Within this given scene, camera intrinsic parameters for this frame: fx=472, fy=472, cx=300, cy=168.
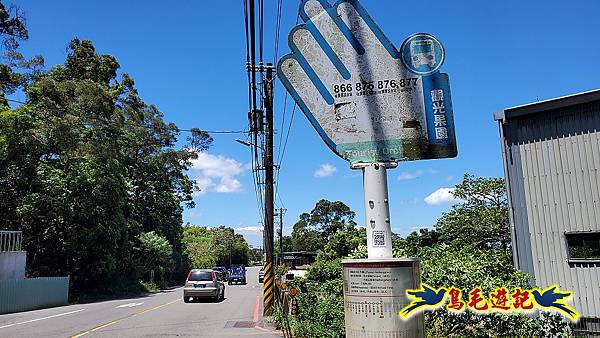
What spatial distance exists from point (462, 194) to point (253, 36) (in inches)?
830

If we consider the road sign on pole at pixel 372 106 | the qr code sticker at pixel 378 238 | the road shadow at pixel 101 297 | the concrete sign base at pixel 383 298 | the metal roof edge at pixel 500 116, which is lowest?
the road shadow at pixel 101 297

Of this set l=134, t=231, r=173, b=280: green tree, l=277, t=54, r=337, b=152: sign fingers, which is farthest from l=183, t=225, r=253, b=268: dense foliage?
l=277, t=54, r=337, b=152: sign fingers

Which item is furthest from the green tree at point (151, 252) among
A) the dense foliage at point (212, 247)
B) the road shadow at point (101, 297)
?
the dense foliage at point (212, 247)

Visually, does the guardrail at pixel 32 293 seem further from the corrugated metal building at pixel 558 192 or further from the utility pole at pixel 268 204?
the corrugated metal building at pixel 558 192

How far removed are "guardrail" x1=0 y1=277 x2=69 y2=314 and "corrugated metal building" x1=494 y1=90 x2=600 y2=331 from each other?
21.6 metres

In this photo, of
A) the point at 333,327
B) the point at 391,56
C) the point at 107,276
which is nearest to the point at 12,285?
the point at 107,276

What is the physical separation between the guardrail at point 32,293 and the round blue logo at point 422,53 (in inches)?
925

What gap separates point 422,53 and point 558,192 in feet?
27.2

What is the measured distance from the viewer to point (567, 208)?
9.89 metres

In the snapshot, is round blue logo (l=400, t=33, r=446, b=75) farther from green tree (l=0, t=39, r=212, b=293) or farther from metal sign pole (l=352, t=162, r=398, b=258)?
green tree (l=0, t=39, r=212, b=293)

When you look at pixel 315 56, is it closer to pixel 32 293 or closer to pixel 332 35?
pixel 332 35

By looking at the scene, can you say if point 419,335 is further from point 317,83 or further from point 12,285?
point 12,285

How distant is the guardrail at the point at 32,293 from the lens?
2162 centimetres

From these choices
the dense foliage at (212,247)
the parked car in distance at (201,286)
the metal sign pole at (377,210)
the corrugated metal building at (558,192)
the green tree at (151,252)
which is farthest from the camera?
the dense foliage at (212,247)
